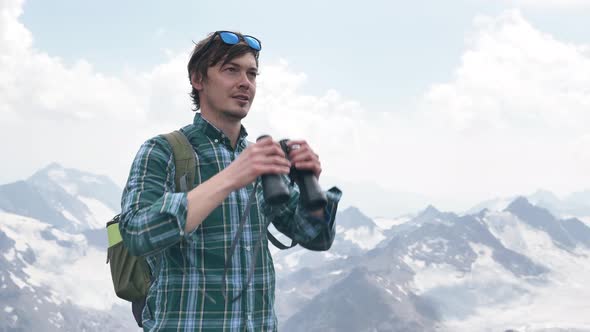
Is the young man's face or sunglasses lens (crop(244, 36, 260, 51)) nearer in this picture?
the young man's face

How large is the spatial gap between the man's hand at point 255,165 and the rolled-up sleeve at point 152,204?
0.43m

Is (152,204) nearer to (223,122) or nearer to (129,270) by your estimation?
(223,122)

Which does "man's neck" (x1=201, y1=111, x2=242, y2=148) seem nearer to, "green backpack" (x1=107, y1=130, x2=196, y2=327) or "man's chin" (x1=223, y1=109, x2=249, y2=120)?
"man's chin" (x1=223, y1=109, x2=249, y2=120)

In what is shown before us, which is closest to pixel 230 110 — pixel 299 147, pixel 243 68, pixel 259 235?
pixel 243 68

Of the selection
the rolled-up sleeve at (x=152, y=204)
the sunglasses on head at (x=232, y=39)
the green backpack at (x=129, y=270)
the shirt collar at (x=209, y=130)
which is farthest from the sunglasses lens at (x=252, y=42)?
the rolled-up sleeve at (x=152, y=204)

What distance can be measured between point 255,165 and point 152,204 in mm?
925

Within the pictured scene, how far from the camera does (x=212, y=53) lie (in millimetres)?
5059

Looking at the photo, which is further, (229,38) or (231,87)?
(229,38)

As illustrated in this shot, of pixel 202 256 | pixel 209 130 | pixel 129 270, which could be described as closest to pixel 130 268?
pixel 129 270

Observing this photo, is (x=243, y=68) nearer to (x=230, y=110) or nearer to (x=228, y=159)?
(x=230, y=110)

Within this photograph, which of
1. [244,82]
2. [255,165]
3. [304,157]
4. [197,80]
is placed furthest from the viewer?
[197,80]

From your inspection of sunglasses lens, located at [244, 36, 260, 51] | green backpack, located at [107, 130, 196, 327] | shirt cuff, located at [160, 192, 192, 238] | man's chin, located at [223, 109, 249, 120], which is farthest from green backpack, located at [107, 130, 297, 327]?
sunglasses lens, located at [244, 36, 260, 51]

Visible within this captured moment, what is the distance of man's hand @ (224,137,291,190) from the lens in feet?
13.0

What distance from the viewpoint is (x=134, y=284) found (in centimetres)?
529
